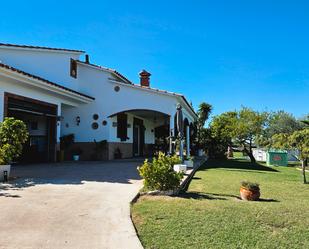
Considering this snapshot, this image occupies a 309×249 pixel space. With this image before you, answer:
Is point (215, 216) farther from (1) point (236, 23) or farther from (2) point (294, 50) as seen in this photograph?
(2) point (294, 50)

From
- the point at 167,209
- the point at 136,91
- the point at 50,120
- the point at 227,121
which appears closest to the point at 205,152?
the point at 227,121

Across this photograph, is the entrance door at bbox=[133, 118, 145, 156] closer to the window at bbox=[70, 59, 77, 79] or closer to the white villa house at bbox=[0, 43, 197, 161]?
the white villa house at bbox=[0, 43, 197, 161]

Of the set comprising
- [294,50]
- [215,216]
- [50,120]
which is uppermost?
[294,50]

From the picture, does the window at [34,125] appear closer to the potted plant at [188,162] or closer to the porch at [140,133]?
the porch at [140,133]

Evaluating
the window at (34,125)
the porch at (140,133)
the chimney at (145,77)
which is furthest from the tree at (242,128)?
the window at (34,125)

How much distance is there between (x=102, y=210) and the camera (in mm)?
5582

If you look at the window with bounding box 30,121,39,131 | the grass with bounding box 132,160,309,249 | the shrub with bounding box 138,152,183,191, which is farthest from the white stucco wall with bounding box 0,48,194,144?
the grass with bounding box 132,160,309,249

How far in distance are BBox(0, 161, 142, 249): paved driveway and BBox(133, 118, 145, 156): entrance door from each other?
1441 cm

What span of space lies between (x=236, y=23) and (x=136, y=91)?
6780 millimetres

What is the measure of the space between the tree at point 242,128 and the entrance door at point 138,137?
6.16 metres

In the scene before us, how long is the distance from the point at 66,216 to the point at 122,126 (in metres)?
14.6

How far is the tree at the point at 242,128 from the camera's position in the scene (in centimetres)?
2564

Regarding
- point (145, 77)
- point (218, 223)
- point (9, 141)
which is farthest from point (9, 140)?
point (145, 77)

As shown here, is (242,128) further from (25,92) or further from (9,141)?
(9,141)
